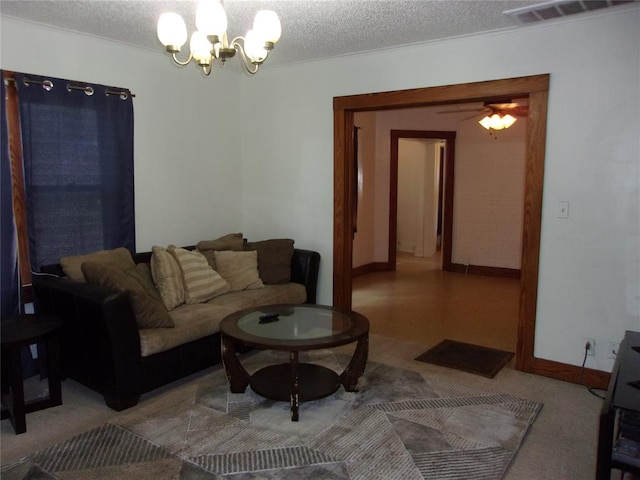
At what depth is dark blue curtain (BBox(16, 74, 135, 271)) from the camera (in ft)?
11.2

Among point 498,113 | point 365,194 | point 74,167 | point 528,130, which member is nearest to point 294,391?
point 74,167

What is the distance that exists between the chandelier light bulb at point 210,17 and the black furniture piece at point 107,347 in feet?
5.23

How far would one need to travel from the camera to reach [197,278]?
151 inches

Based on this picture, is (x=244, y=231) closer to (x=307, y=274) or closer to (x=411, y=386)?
(x=307, y=274)

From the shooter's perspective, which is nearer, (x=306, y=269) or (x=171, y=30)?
(x=171, y=30)

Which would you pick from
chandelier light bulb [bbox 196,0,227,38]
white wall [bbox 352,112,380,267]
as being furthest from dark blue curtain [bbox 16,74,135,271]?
white wall [bbox 352,112,380,267]

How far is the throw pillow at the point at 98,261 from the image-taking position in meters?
3.38

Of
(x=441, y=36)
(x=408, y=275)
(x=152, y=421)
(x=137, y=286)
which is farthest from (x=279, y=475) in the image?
(x=408, y=275)

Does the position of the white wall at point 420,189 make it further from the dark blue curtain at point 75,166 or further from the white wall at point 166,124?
the dark blue curtain at point 75,166

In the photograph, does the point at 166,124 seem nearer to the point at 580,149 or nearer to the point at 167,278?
the point at 167,278

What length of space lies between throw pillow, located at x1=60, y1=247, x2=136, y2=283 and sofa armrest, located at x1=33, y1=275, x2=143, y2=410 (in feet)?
0.47

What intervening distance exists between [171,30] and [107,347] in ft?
6.00

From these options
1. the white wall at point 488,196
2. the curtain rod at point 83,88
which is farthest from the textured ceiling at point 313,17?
the white wall at point 488,196

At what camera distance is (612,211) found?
326cm
